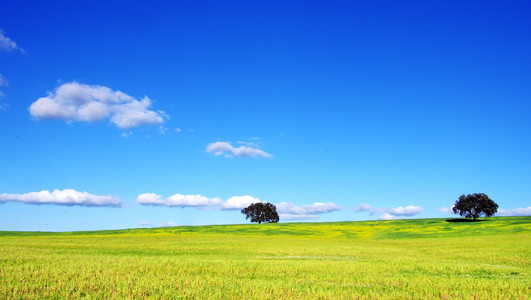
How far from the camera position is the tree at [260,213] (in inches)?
5212

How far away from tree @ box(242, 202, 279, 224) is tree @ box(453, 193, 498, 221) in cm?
5787

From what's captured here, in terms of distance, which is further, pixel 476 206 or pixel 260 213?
pixel 260 213

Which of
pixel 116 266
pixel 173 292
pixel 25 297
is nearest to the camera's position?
pixel 25 297

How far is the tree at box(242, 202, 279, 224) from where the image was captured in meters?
132

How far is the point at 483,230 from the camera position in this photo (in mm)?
66438

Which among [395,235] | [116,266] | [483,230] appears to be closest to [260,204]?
[395,235]

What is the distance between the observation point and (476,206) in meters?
97.8

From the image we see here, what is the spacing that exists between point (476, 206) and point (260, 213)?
6573cm

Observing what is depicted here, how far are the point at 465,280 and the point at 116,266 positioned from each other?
1546 cm

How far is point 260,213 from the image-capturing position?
5236 inches

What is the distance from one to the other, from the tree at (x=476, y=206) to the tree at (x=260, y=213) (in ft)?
190

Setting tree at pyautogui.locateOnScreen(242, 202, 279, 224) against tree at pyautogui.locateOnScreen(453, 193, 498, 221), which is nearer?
tree at pyautogui.locateOnScreen(453, 193, 498, 221)

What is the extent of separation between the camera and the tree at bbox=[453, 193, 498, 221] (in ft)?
318

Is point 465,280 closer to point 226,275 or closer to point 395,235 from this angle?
point 226,275
